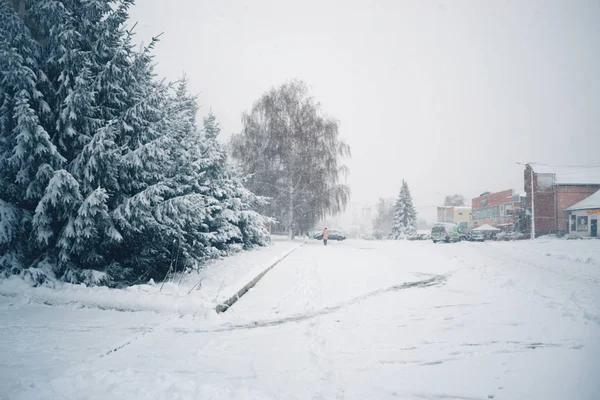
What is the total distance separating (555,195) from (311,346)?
184ft

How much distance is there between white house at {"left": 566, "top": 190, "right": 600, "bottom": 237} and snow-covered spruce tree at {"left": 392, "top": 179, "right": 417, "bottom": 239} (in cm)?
2135

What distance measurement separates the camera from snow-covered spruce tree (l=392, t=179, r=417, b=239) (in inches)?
2258

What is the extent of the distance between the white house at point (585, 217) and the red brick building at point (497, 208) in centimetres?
712

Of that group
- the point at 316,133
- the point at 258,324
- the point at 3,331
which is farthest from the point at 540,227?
the point at 3,331

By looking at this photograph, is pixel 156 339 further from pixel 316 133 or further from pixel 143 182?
pixel 316 133

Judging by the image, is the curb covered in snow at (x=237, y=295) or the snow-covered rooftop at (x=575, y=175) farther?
the snow-covered rooftop at (x=575, y=175)

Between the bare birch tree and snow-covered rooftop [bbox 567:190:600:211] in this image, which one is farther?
snow-covered rooftop [bbox 567:190:600:211]

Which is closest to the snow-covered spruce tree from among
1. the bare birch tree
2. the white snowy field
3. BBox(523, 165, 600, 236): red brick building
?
BBox(523, 165, 600, 236): red brick building

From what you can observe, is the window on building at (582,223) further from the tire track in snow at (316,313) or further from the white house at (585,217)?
the tire track in snow at (316,313)

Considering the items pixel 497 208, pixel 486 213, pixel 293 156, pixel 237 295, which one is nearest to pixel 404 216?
pixel 497 208

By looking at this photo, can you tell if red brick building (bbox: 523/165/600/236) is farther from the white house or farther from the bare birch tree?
the bare birch tree

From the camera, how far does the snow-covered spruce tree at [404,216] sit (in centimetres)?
5737

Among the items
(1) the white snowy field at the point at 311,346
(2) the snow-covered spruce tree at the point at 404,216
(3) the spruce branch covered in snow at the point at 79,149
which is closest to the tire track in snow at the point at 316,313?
(1) the white snowy field at the point at 311,346

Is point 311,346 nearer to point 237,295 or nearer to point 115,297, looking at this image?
point 237,295
